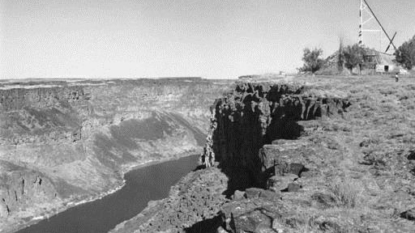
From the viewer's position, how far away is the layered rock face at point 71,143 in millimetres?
93625

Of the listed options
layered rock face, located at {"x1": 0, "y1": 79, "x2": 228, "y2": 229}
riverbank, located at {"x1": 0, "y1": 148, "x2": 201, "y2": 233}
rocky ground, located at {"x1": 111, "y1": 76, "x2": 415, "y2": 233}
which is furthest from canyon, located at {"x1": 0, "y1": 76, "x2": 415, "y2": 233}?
riverbank, located at {"x1": 0, "y1": 148, "x2": 201, "y2": 233}

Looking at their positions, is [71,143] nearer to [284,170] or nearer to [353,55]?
[353,55]

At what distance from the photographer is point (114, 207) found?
3627 inches

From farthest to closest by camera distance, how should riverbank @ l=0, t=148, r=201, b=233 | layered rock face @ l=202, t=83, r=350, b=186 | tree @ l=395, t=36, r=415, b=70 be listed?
riverbank @ l=0, t=148, r=201, b=233, tree @ l=395, t=36, r=415, b=70, layered rock face @ l=202, t=83, r=350, b=186

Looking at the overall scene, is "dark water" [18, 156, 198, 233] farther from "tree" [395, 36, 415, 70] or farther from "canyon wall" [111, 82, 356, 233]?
"tree" [395, 36, 415, 70]

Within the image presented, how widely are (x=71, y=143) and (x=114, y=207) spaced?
1629 inches

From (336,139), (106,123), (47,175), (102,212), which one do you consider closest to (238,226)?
(336,139)

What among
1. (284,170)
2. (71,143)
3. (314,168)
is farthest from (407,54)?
(71,143)

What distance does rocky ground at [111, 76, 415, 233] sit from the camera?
42.8 feet

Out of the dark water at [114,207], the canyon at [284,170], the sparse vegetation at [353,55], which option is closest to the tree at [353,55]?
the sparse vegetation at [353,55]

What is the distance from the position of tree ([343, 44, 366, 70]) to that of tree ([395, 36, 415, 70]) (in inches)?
175

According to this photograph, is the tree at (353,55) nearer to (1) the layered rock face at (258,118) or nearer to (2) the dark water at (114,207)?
(1) the layered rock face at (258,118)

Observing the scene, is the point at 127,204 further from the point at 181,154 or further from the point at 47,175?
the point at 181,154

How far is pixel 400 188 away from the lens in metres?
16.1
